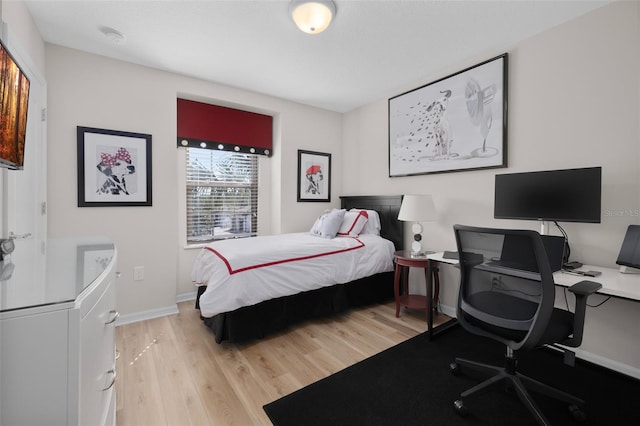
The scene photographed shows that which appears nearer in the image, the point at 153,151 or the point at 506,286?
the point at 506,286

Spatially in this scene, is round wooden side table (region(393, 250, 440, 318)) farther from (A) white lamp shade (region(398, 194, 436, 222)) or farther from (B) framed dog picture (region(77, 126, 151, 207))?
(B) framed dog picture (region(77, 126, 151, 207))

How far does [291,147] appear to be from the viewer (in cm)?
400

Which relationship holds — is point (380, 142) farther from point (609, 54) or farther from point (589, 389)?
point (589, 389)

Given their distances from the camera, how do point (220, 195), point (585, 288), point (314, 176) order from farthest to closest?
point (314, 176) → point (220, 195) → point (585, 288)

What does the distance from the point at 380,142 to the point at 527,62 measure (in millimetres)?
1721

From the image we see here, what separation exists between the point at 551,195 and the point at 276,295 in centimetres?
230

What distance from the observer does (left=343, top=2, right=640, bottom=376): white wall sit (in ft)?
6.39

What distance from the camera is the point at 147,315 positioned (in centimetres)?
289

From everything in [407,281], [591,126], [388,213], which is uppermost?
[591,126]

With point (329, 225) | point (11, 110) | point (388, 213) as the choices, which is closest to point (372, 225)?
point (388, 213)

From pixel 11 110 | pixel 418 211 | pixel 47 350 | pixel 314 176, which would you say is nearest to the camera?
pixel 47 350

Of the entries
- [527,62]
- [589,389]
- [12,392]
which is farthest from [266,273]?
[527,62]

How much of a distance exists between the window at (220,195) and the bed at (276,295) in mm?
1046

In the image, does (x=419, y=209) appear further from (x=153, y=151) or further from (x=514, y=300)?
(x=153, y=151)
